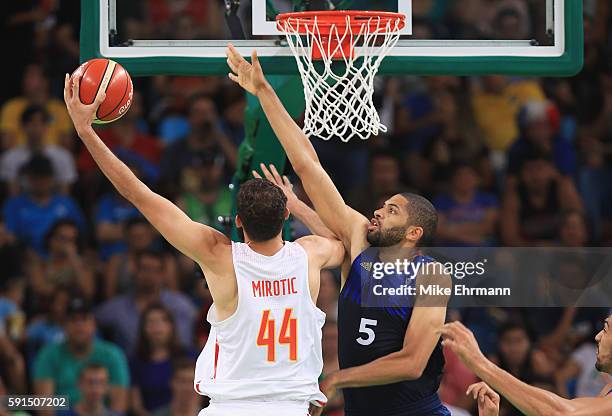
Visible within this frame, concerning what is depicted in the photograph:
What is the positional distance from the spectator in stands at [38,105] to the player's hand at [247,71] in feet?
16.1

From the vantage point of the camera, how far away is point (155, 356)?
30.5ft

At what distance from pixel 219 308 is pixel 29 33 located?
654cm

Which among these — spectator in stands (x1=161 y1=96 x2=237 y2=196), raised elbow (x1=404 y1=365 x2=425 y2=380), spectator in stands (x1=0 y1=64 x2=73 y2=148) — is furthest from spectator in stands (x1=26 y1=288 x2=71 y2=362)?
raised elbow (x1=404 y1=365 x2=425 y2=380)

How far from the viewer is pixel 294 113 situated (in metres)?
6.75

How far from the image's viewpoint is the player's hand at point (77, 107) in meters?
5.65

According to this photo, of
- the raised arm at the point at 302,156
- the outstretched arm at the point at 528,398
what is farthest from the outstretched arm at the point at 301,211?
the outstretched arm at the point at 528,398

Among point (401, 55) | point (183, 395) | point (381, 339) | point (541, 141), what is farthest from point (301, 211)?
point (541, 141)

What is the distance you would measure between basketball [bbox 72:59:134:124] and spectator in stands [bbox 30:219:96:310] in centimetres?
414

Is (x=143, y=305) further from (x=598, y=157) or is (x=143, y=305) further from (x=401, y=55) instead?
(x=598, y=157)

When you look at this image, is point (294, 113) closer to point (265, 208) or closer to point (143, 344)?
point (265, 208)

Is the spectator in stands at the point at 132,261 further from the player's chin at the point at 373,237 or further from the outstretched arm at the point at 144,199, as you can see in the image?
the outstretched arm at the point at 144,199

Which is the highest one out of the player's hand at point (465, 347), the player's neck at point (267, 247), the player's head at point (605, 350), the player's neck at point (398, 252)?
the player's neck at point (267, 247)

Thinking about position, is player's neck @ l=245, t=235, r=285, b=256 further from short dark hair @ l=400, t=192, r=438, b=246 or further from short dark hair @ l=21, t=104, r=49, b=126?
short dark hair @ l=21, t=104, r=49, b=126

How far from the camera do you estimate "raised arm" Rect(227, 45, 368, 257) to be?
6.08 m
